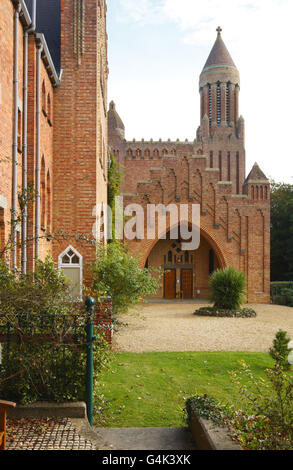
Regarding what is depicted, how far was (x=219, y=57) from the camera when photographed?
37.9 metres

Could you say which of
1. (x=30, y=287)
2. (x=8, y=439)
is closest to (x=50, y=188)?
(x=30, y=287)

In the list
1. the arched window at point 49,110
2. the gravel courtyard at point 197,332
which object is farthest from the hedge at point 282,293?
the arched window at point 49,110

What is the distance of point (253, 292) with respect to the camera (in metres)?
24.7

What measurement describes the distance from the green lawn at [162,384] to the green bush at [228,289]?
8603 millimetres

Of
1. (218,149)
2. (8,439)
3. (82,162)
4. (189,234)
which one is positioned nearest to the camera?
(8,439)

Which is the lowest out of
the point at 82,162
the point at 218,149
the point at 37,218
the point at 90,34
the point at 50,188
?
Result: the point at 37,218

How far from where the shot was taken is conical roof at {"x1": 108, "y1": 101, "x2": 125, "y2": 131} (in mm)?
37484

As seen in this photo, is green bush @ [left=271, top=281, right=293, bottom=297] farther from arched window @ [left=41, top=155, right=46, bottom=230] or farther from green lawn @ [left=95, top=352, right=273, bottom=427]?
arched window @ [left=41, top=155, right=46, bottom=230]

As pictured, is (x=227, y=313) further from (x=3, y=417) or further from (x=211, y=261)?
(x=3, y=417)

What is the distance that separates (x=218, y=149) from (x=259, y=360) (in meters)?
31.5

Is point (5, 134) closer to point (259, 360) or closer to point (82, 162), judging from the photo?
point (82, 162)

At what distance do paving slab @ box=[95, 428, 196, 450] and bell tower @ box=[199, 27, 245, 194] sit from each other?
3489 cm

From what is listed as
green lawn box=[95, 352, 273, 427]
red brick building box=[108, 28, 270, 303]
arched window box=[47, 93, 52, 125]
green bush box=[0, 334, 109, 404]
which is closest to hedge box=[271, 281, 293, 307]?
red brick building box=[108, 28, 270, 303]
